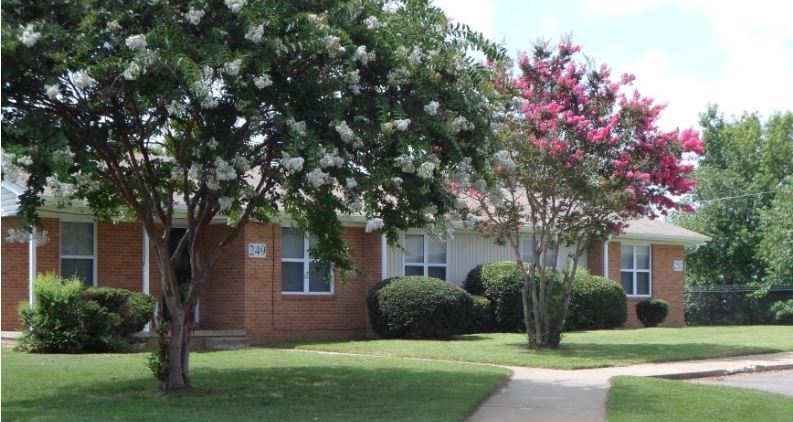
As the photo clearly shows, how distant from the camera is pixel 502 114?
12320 mm

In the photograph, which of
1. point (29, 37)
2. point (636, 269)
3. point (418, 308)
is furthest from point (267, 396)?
point (636, 269)

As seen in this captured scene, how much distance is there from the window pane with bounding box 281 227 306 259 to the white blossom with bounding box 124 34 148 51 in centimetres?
1217

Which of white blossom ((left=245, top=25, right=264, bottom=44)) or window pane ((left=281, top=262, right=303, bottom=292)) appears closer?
white blossom ((left=245, top=25, right=264, bottom=44))

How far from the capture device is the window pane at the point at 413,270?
24.3 m

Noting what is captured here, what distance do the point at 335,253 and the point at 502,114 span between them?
2.88 m

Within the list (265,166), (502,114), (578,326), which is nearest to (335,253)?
(265,166)

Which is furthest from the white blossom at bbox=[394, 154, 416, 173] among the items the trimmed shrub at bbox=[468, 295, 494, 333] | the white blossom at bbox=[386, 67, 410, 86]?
the trimmed shrub at bbox=[468, 295, 494, 333]

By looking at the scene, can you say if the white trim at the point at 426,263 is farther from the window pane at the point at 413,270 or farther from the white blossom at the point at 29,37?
the white blossom at the point at 29,37

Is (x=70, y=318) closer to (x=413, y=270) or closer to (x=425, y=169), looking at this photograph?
(x=413, y=270)

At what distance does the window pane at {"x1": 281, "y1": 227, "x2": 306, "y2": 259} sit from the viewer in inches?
866

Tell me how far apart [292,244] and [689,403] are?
11904mm

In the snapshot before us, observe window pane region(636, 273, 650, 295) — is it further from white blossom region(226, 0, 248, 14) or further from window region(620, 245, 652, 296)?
white blossom region(226, 0, 248, 14)

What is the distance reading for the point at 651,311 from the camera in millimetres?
28734

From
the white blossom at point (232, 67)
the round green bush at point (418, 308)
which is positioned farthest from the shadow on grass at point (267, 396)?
the round green bush at point (418, 308)
